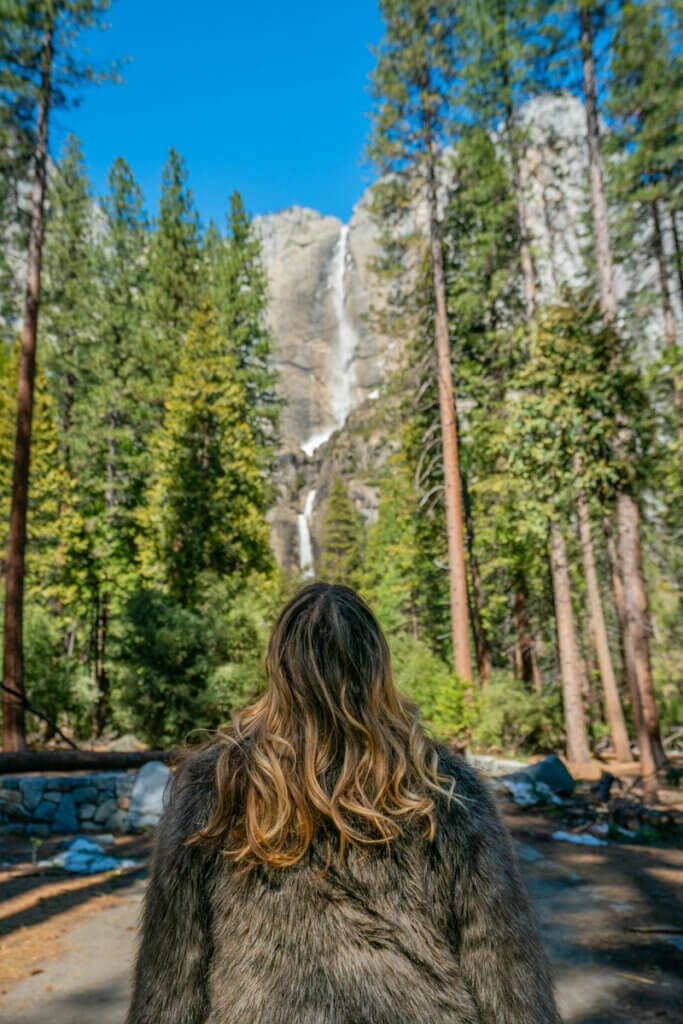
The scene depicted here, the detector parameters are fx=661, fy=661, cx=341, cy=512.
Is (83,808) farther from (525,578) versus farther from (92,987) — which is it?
(525,578)

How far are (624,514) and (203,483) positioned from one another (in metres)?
12.3

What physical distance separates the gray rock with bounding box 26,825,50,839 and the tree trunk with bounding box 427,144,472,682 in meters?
6.98

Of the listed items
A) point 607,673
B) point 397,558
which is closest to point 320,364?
point 397,558

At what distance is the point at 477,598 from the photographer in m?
18.9

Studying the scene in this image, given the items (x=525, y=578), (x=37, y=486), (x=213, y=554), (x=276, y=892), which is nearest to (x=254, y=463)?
(x=213, y=554)

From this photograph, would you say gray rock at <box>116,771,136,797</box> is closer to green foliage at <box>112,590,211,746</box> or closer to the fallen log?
the fallen log

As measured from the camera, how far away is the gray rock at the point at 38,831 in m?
9.12

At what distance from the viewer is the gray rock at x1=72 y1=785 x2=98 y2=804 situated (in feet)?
31.9

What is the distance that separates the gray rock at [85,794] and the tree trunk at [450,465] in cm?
632

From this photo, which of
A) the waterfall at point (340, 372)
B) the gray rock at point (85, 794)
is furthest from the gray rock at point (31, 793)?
the waterfall at point (340, 372)

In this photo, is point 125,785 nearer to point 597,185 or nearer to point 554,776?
point 554,776

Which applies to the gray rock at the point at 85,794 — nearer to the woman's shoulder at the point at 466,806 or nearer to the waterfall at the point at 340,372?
the woman's shoulder at the point at 466,806

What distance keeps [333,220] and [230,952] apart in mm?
116982

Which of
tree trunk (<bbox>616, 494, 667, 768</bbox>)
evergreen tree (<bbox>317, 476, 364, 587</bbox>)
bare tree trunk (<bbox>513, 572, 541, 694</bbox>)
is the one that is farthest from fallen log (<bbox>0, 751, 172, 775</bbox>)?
evergreen tree (<bbox>317, 476, 364, 587</bbox>)
